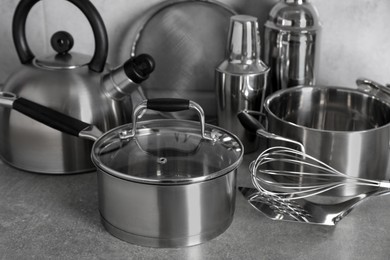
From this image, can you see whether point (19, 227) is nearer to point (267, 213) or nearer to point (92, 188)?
point (92, 188)

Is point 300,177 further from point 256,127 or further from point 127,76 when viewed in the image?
point 127,76

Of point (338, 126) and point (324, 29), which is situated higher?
point (324, 29)

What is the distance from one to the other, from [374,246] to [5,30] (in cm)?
75

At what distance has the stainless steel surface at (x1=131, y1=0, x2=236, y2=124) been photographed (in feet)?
3.56

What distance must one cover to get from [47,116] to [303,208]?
38cm

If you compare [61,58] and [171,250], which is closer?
[171,250]

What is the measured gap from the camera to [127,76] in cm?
93

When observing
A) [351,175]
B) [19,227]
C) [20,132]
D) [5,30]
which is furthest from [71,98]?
[351,175]

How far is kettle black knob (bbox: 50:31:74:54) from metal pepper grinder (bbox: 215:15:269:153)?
0.24m

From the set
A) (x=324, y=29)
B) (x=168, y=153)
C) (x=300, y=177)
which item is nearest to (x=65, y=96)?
(x=168, y=153)

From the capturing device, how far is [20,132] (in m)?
0.91

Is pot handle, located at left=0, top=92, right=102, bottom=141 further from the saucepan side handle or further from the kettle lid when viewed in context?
the saucepan side handle

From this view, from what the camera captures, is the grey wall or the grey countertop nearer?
the grey countertop

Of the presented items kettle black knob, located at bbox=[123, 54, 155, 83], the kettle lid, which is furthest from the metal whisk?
the kettle lid
